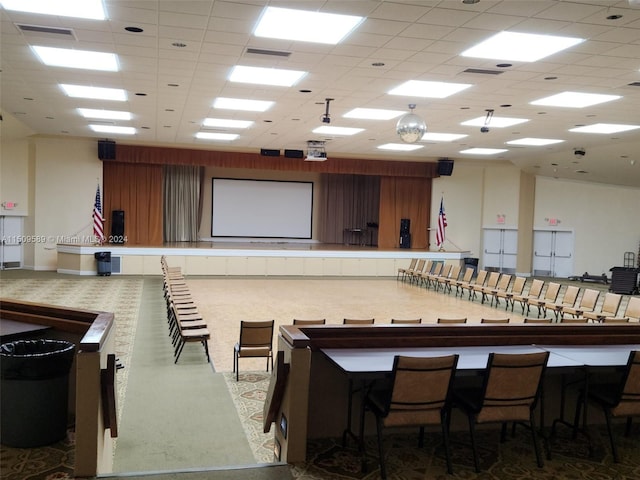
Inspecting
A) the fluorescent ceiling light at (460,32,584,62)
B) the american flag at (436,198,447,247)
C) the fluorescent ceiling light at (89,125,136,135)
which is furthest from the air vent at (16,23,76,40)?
the american flag at (436,198,447,247)

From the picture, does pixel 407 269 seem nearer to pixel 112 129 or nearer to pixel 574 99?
pixel 574 99

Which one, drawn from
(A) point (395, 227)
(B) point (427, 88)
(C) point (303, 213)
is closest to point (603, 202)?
(A) point (395, 227)

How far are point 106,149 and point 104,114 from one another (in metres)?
5.59

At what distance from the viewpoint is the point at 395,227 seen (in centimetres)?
2277

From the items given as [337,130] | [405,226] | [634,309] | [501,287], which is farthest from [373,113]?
[405,226]

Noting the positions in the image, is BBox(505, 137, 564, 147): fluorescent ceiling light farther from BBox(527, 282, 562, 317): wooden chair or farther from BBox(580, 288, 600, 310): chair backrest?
BBox(580, 288, 600, 310): chair backrest

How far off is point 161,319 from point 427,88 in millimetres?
6474

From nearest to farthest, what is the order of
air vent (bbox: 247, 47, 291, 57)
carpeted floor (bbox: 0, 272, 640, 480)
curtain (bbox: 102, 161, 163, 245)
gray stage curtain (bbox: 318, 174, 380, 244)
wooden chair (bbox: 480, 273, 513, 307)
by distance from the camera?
1. carpeted floor (bbox: 0, 272, 640, 480)
2. air vent (bbox: 247, 47, 291, 57)
3. wooden chair (bbox: 480, 273, 513, 307)
4. curtain (bbox: 102, 161, 163, 245)
5. gray stage curtain (bbox: 318, 174, 380, 244)

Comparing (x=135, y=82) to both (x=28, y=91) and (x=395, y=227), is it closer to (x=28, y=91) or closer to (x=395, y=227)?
(x=28, y=91)

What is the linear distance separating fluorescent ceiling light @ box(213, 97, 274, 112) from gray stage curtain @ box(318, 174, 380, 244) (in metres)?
12.7

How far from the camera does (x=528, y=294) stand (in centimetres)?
1297

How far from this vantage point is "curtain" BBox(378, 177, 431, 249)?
22.6 m

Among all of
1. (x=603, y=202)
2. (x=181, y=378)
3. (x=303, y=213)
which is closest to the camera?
(x=181, y=378)

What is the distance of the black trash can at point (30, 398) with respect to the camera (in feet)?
Result: 12.6
